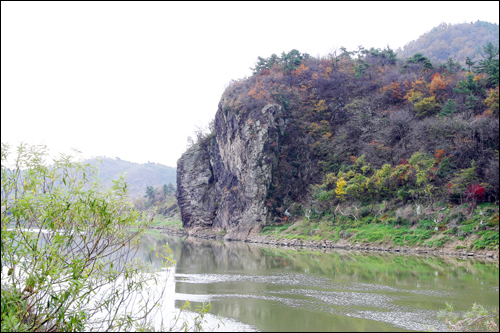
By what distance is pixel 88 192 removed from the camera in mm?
7684

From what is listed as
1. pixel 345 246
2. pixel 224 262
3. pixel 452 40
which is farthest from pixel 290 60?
pixel 452 40

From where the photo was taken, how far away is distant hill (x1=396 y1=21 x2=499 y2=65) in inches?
3853

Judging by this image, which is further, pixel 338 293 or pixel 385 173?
pixel 385 173

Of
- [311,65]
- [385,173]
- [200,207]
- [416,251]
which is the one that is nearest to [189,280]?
[416,251]

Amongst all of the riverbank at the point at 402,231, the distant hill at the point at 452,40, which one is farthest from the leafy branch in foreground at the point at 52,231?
the distant hill at the point at 452,40

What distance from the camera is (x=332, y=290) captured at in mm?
18406

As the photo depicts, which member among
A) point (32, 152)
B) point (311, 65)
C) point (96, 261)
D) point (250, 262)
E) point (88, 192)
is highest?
point (311, 65)

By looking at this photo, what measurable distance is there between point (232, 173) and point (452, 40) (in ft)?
276

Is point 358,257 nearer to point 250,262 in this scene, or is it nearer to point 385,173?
point 250,262

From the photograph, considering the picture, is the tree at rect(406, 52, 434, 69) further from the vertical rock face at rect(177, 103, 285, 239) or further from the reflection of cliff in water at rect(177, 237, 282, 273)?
the reflection of cliff in water at rect(177, 237, 282, 273)

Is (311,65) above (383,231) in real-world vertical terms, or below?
above

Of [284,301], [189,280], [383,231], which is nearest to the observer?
[284,301]

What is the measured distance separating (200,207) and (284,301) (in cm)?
4948

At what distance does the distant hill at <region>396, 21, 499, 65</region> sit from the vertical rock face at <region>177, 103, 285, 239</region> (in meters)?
57.5
